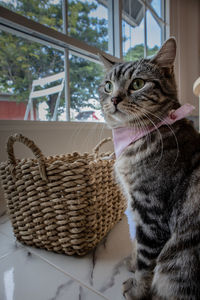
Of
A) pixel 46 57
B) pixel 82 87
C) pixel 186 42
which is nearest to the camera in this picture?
pixel 46 57

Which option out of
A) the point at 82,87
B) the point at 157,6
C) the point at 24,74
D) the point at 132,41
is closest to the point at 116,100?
the point at 24,74

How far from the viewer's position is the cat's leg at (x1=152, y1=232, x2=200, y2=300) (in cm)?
49

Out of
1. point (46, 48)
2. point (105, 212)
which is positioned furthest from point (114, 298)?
point (46, 48)

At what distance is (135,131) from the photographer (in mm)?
681

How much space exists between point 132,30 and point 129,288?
2.56 metres

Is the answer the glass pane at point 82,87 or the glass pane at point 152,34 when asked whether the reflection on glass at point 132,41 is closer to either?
the glass pane at point 152,34

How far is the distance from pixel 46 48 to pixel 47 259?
1367mm

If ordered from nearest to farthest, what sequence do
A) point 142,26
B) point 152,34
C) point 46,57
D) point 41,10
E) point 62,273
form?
point 62,273 < point 41,10 < point 46,57 < point 142,26 < point 152,34

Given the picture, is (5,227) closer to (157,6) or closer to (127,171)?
(127,171)

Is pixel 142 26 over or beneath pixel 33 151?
over

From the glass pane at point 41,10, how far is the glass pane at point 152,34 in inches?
62.6

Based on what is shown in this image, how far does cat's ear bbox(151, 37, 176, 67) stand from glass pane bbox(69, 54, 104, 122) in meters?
0.93

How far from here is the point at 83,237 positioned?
2.30 feet

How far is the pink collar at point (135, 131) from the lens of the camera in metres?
0.62
